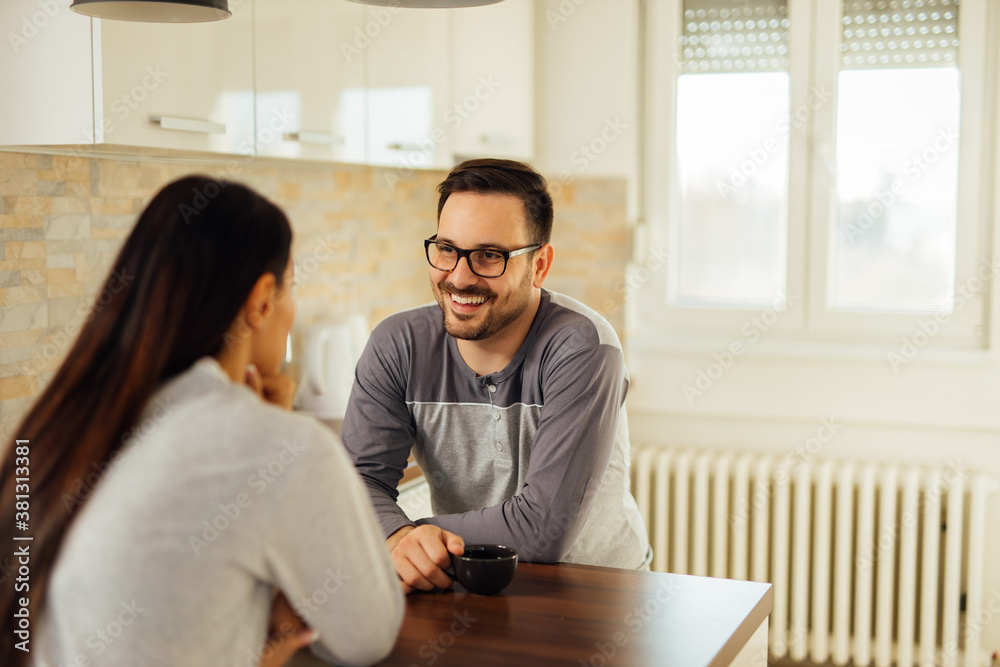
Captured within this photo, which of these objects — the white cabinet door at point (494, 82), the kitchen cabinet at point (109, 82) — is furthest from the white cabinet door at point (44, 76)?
the white cabinet door at point (494, 82)

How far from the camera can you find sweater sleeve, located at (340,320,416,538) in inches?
66.2

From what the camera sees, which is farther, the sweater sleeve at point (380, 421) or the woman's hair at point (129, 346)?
the sweater sleeve at point (380, 421)

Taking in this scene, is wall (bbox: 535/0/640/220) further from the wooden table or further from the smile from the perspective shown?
the wooden table

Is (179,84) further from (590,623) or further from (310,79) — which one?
(590,623)

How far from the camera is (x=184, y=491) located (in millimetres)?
879

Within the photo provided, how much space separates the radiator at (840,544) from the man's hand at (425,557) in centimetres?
180

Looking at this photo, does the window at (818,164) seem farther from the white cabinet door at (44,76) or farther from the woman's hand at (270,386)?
the woman's hand at (270,386)

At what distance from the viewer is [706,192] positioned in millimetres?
3225

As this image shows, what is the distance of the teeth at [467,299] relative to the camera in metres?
1.68

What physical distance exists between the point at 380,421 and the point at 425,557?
1.38 ft

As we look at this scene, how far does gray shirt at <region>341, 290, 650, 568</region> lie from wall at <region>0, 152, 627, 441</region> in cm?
68

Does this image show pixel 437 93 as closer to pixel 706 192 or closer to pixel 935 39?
pixel 706 192

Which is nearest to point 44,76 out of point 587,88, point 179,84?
point 179,84

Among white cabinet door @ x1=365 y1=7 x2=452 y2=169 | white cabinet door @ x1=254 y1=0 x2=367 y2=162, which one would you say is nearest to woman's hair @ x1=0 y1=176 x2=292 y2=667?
white cabinet door @ x1=254 y1=0 x2=367 y2=162
